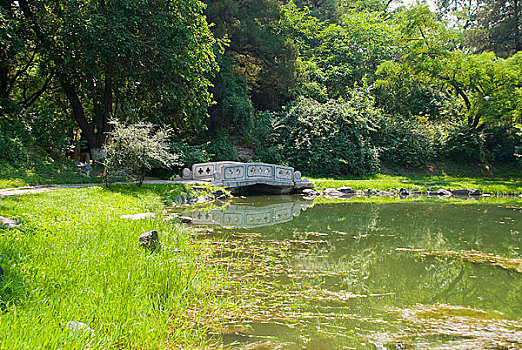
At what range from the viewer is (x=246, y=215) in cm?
1070

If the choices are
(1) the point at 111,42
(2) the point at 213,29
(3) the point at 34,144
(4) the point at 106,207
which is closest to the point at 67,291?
(4) the point at 106,207

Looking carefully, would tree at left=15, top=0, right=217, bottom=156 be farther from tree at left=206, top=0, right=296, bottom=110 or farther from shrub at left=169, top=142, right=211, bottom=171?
tree at left=206, top=0, right=296, bottom=110

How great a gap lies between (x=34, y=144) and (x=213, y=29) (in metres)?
10.4

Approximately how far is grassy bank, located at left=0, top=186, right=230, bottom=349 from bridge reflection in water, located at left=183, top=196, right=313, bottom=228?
2823 mm

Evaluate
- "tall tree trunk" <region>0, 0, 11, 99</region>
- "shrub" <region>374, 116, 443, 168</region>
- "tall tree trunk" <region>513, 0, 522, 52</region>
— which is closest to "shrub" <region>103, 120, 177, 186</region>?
"tall tree trunk" <region>0, 0, 11, 99</region>

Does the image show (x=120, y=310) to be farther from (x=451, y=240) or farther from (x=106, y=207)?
(x=451, y=240)

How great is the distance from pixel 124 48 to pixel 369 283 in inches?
458

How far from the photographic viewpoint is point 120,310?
315 centimetres

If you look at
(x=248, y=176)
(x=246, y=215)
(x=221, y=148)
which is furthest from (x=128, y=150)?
(x=221, y=148)

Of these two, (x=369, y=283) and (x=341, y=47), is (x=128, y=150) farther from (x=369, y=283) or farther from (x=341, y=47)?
(x=341, y=47)

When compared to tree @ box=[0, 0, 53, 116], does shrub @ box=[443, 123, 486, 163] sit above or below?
below

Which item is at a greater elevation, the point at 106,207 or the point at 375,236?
the point at 106,207

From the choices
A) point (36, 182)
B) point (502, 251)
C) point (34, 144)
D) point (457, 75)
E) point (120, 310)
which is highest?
point (457, 75)

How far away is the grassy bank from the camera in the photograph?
9.02ft
